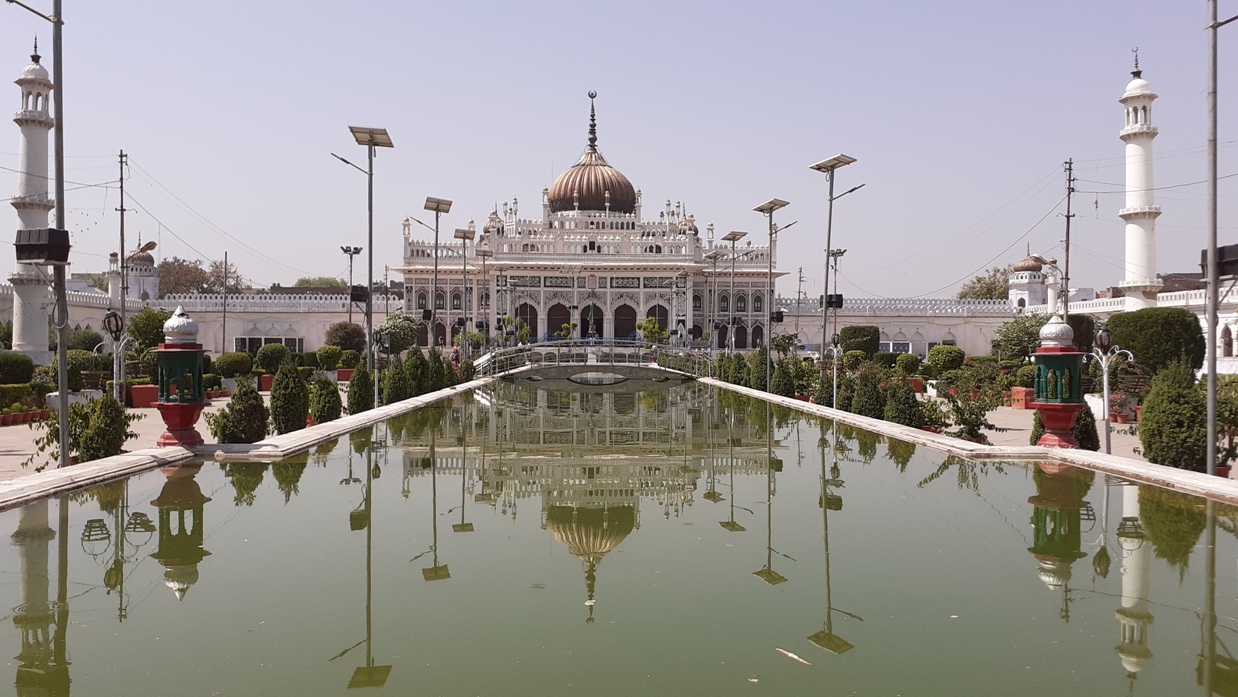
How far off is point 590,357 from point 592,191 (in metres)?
19.2

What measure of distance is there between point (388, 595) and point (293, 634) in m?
0.69

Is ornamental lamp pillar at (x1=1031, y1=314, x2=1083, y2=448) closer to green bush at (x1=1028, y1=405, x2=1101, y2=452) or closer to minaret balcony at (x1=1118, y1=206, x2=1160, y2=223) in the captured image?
green bush at (x1=1028, y1=405, x2=1101, y2=452)

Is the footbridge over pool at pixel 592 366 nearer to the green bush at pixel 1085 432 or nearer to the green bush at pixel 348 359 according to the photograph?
the green bush at pixel 348 359

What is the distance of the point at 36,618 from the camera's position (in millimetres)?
4410

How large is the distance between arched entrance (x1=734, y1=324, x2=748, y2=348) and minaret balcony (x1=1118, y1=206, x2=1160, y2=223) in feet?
72.3

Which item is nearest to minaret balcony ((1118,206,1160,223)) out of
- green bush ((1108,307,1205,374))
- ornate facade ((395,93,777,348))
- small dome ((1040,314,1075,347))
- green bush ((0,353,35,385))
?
green bush ((1108,307,1205,374))

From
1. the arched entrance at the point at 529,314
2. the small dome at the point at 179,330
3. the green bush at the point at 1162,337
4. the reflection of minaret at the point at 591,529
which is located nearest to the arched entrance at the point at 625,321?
the arched entrance at the point at 529,314

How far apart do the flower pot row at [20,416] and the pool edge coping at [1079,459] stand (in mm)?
13250

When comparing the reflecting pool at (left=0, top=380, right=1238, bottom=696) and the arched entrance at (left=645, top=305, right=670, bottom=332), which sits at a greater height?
the arched entrance at (left=645, top=305, right=670, bottom=332)

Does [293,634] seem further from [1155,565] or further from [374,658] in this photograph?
[1155,565]

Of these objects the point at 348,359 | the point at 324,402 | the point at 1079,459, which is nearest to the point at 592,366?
the point at 348,359

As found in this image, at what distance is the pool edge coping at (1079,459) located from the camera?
7.78 m

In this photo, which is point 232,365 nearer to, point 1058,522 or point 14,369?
point 14,369

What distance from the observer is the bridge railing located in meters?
32.7
